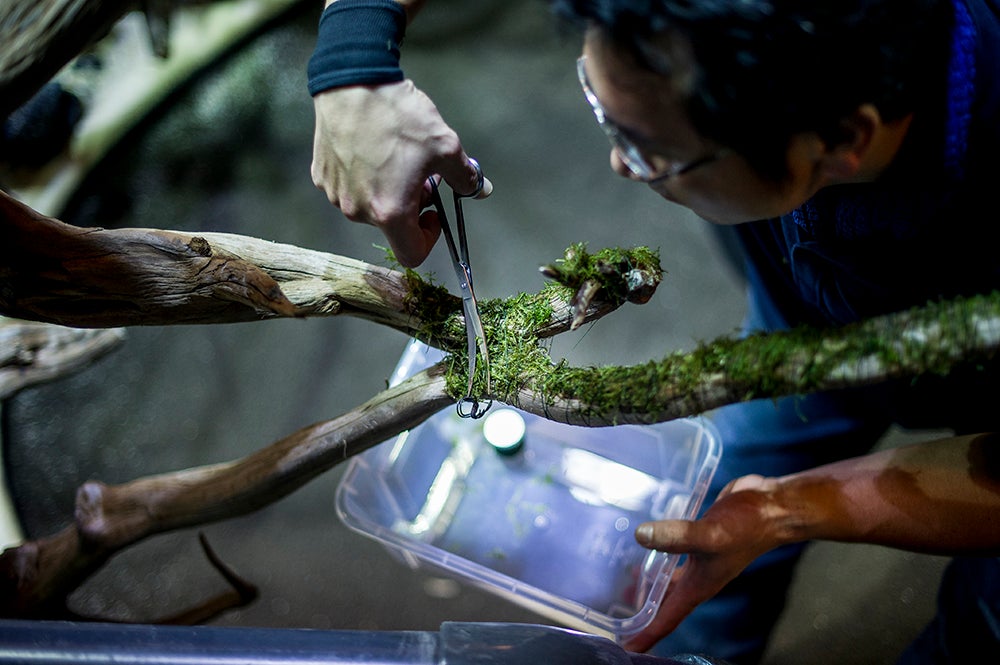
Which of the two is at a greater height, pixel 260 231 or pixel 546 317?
pixel 546 317

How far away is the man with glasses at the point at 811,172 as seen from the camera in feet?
2.12

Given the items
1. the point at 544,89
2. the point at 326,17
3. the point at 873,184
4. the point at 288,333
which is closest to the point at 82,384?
the point at 288,333

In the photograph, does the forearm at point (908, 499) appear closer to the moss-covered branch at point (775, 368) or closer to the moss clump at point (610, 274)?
the moss-covered branch at point (775, 368)

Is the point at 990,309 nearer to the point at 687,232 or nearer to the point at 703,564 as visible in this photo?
the point at 703,564

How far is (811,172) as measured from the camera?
0.76m

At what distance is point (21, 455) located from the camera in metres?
2.04

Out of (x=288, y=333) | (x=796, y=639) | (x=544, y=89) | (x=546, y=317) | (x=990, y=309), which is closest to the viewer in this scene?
(x=990, y=309)

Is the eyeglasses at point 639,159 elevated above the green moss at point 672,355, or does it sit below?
above

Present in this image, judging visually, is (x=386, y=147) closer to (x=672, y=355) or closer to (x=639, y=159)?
(x=639, y=159)

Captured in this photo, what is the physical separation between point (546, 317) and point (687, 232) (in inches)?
59.4

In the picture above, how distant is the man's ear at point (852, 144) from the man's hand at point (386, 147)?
1.44 ft

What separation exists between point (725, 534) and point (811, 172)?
0.66 metres

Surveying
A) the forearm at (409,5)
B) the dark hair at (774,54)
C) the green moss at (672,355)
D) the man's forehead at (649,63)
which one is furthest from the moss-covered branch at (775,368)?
the forearm at (409,5)

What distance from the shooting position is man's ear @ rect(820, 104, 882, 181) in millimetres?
704
